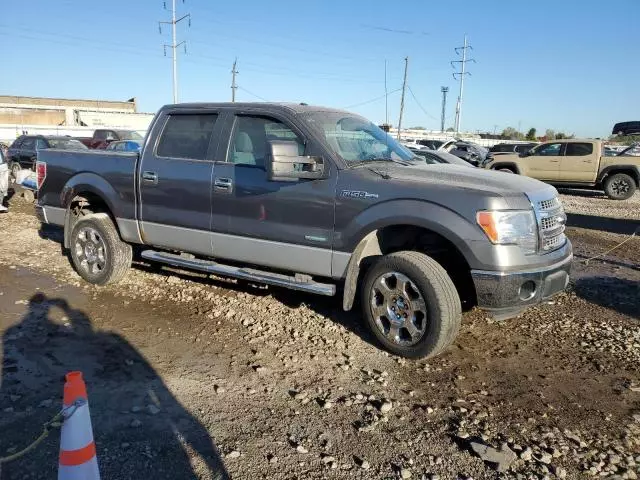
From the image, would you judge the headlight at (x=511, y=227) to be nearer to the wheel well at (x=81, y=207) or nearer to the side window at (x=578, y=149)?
the wheel well at (x=81, y=207)

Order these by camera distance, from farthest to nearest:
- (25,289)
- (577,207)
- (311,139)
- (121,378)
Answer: (577,207)
(25,289)
(311,139)
(121,378)

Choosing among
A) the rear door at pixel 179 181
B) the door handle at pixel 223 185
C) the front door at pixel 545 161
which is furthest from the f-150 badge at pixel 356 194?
the front door at pixel 545 161

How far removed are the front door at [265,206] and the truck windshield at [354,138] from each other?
0.20m

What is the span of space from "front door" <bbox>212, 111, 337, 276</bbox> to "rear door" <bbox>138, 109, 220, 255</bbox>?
6.2 inches

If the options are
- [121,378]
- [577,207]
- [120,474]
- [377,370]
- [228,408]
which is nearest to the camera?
[120,474]

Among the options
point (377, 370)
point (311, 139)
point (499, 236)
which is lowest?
point (377, 370)

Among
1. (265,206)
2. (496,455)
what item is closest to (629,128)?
(265,206)

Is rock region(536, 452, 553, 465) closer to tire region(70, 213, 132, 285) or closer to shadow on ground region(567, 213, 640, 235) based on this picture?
tire region(70, 213, 132, 285)

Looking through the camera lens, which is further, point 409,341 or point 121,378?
point 409,341

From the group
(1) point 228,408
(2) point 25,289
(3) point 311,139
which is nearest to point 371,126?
(3) point 311,139

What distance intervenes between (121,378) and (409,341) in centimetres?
218

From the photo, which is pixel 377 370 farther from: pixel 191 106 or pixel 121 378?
pixel 191 106

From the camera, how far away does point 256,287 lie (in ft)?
19.7

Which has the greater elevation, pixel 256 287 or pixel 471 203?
pixel 471 203
